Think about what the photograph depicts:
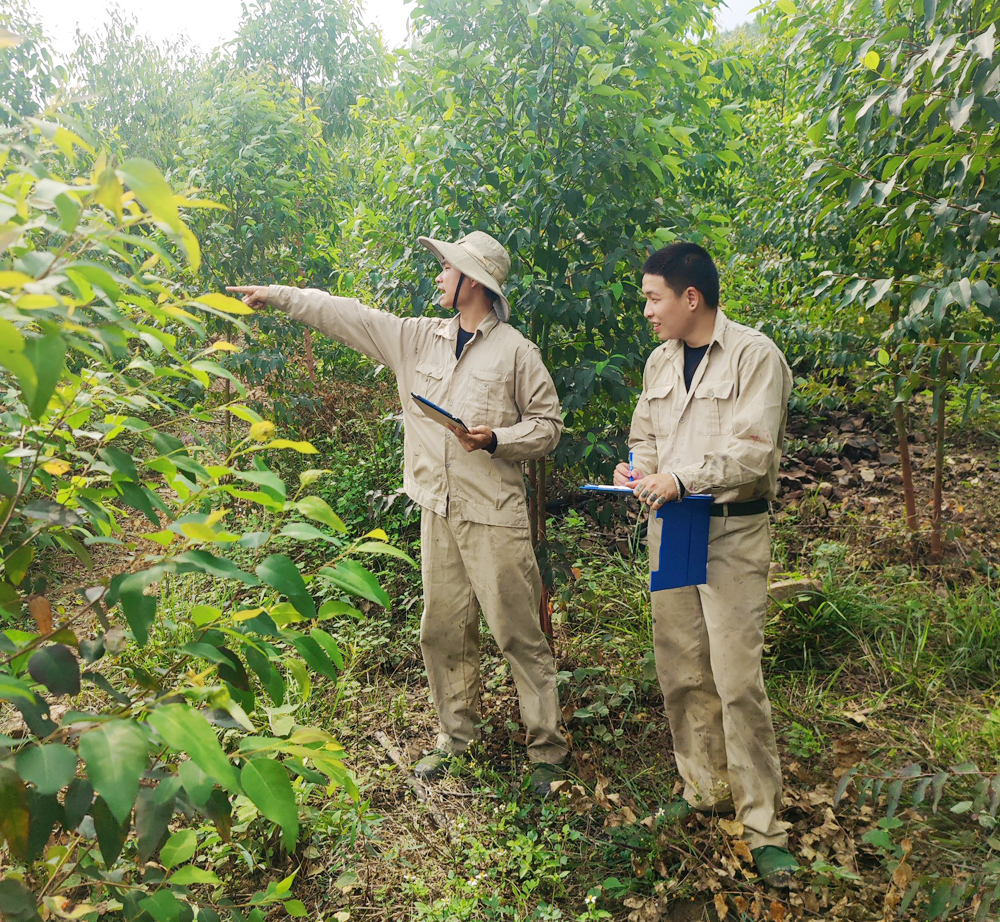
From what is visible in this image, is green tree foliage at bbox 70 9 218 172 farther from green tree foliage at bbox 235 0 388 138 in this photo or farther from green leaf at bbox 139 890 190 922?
green leaf at bbox 139 890 190 922

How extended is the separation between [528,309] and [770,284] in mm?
3568

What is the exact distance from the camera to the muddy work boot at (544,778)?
2.91 m

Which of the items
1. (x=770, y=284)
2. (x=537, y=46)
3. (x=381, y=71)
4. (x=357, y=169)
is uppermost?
(x=381, y=71)

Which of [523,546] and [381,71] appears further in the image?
[381,71]

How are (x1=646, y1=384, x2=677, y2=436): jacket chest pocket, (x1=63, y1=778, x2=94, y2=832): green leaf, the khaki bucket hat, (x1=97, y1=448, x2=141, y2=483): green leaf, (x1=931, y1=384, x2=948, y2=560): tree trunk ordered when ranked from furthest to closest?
(x1=931, y1=384, x2=948, y2=560): tree trunk
the khaki bucket hat
(x1=646, y1=384, x2=677, y2=436): jacket chest pocket
(x1=97, y1=448, x2=141, y2=483): green leaf
(x1=63, y1=778, x2=94, y2=832): green leaf

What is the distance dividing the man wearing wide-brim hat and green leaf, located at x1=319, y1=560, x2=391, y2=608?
166cm

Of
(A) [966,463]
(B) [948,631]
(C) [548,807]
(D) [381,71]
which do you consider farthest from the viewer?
(D) [381,71]

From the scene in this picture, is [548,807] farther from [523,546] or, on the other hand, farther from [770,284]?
[770,284]

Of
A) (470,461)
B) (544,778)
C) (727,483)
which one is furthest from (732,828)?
(470,461)

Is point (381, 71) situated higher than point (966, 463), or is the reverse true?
point (381, 71)

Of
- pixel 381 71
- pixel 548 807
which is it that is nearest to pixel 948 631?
pixel 548 807

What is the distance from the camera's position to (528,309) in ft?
10.4

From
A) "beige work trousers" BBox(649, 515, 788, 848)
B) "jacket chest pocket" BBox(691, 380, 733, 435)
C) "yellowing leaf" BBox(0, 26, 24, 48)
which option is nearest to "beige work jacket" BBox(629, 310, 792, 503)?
"jacket chest pocket" BBox(691, 380, 733, 435)

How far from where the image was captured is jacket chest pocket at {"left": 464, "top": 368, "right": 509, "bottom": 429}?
9.57 feet
